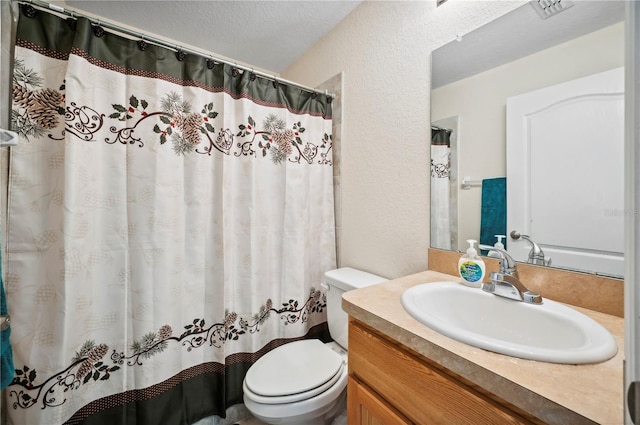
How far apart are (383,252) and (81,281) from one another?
1355mm

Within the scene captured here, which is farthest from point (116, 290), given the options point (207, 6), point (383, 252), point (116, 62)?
point (207, 6)

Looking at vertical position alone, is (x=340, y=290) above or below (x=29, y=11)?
below

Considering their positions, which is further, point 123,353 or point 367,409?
point 123,353

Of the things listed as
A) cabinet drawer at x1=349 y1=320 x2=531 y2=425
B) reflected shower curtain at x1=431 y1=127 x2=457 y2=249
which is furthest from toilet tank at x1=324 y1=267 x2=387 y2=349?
cabinet drawer at x1=349 y1=320 x2=531 y2=425

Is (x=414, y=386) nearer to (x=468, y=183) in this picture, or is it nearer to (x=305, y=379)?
(x=305, y=379)

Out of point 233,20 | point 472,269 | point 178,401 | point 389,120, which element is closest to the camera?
point 472,269

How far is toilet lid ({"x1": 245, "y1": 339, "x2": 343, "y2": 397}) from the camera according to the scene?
3.36 ft

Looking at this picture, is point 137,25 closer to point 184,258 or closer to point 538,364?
point 184,258

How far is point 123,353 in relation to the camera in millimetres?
1093

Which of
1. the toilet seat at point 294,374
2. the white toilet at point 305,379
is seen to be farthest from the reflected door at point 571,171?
the toilet seat at point 294,374

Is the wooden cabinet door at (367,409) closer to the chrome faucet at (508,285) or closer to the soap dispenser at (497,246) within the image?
the chrome faucet at (508,285)

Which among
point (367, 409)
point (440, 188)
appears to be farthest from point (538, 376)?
point (440, 188)

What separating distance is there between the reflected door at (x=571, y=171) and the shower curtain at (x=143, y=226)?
1.07 meters

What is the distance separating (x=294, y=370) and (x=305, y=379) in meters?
0.08
